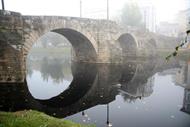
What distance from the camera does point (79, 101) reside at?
12234 mm

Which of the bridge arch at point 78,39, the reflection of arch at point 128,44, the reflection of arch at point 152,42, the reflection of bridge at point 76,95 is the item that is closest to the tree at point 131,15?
the reflection of arch at point 152,42

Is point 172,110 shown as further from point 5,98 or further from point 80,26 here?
point 80,26

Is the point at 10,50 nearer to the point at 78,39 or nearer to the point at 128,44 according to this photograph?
the point at 78,39

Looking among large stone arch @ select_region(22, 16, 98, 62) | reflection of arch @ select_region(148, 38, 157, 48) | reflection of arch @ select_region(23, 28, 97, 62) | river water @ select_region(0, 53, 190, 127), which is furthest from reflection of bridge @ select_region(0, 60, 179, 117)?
reflection of arch @ select_region(148, 38, 157, 48)

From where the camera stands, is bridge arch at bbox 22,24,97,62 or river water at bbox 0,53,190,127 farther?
bridge arch at bbox 22,24,97,62

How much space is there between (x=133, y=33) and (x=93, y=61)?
33.0 feet

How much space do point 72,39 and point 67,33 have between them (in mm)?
2153

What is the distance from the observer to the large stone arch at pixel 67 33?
1800cm

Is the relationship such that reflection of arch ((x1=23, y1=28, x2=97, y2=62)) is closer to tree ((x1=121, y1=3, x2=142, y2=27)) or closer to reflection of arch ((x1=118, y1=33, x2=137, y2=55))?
reflection of arch ((x1=118, y1=33, x2=137, y2=55))

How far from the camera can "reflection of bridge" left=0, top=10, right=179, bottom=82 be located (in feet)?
48.9

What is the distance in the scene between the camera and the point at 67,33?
2531 centimetres

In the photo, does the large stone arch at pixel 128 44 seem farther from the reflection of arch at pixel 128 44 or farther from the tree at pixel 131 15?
Result: the tree at pixel 131 15

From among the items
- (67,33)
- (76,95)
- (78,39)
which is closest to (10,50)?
(76,95)

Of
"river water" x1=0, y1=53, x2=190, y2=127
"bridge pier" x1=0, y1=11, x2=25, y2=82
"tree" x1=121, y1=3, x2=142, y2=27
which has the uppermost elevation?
"tree" x1=121, y1=3, x2=142, y2=27
